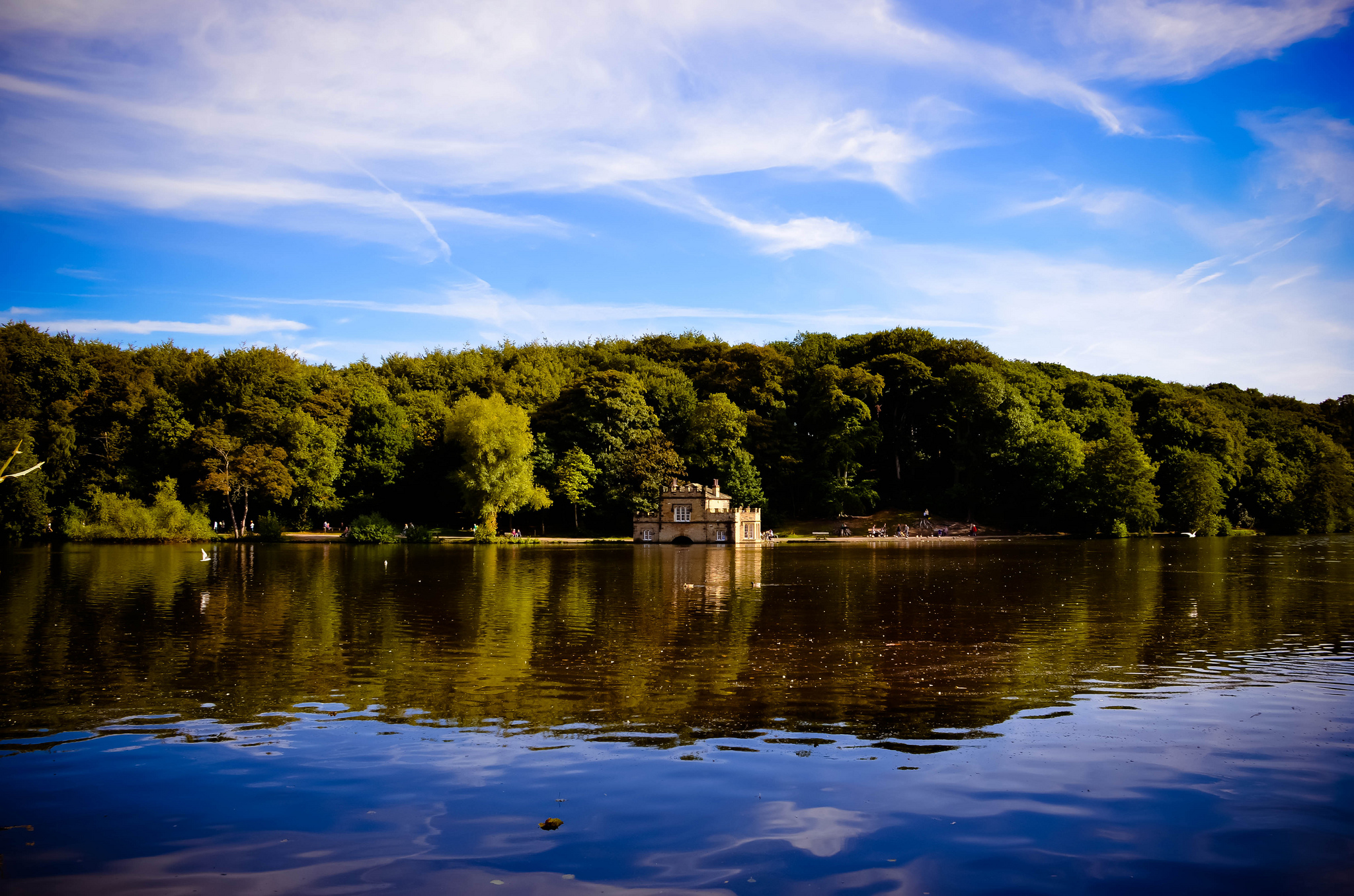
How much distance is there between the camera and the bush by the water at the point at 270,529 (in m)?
68.8

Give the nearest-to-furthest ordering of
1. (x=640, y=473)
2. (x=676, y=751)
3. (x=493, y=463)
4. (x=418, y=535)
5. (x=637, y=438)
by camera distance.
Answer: (x=676, y=751) < (x=418, y=535) < (x=493, y=463) < (x=640, y=473) < (x=637, y=438)

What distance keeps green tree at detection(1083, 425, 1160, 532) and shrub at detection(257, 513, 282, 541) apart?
213 feet

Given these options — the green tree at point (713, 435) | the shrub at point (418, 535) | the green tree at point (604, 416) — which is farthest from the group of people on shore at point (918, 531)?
the shrub at point (418, 535)

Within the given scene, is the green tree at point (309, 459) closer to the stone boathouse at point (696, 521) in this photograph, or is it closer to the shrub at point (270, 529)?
the shrub at point (270, 529)

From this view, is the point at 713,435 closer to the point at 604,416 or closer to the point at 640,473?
the point at 640,473

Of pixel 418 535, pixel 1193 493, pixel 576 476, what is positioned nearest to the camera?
pixel 418 535

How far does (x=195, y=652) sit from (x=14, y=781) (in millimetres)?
8087

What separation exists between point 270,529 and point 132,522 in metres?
8.86

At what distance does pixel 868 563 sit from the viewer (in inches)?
1725

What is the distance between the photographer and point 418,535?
2734 inches

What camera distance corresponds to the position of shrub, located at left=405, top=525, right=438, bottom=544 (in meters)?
69.2

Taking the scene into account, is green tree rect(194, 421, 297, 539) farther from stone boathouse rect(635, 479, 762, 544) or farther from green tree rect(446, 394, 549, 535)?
stone boathouse rect(635, 479, 762, 544)

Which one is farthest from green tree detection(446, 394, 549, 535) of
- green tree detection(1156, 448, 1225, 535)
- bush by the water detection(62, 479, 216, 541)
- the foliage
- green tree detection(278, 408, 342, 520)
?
green tree detection(1156, 448, 1225, 535)

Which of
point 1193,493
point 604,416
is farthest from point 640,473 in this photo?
point 1193,493
